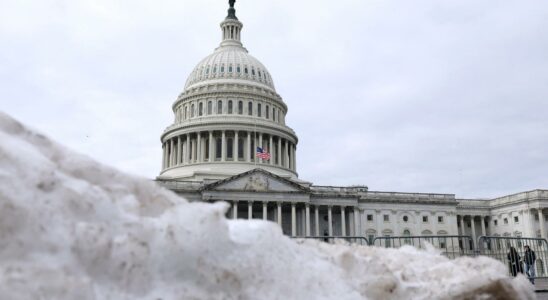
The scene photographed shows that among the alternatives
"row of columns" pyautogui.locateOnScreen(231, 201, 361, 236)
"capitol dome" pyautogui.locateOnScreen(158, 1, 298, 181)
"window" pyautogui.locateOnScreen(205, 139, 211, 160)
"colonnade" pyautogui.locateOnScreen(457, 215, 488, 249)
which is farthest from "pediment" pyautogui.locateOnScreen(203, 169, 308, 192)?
"colonnade" pyautogui.locateOnScreen(457, 215, 488, 249)

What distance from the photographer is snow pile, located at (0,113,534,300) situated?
2.31m

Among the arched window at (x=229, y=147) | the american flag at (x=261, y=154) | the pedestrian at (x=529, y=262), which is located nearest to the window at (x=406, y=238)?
the pedestrian at (x=529, y=262)

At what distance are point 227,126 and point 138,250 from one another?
66153 millimetres

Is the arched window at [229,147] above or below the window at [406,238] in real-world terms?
above

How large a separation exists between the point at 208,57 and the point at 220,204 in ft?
258

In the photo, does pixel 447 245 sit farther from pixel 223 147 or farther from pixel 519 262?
pixel 223 147

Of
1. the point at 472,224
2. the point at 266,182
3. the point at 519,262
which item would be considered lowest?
the point at 519,262

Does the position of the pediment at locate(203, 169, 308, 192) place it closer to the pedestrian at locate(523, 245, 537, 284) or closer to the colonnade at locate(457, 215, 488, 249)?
the colonnade at locate(457, 215, 488, 249)

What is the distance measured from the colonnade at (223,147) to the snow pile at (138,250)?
209 feet

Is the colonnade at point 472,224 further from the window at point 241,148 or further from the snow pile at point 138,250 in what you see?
the snow pile at point 138,250

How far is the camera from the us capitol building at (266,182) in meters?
57.4

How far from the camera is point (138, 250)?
8.45 ft

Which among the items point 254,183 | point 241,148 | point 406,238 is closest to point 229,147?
point 241,148

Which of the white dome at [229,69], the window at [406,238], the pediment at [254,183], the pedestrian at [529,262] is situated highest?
the white dome at [229,69]
